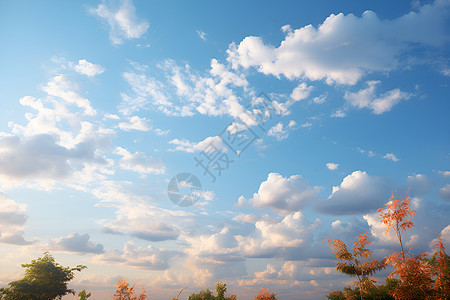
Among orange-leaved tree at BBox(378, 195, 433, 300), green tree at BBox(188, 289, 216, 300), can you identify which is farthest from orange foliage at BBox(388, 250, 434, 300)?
green tree at BBox(188, 289, 216, 300)

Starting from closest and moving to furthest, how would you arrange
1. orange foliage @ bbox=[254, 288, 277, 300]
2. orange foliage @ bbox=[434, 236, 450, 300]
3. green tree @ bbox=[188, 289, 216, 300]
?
orange foliage @ bbox=[434, 236, 450, 300]
orange foliage @ bbox=[254, 288, 277, 300]
green tree @ bbox=[188, 289, 216, 300]

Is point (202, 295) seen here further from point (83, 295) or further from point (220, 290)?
point (83, 295)

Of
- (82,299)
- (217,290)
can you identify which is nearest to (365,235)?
(217,290)

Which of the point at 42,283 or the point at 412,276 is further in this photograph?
the point at 42,283

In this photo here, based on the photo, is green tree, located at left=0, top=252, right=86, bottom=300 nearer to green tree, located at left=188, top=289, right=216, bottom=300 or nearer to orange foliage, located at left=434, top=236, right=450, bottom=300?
green tree, located at left=188, top=289, right=216, bottom=300

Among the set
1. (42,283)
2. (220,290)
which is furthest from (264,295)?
(42,283)

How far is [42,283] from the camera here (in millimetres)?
42438

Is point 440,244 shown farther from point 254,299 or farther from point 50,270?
point 50,270

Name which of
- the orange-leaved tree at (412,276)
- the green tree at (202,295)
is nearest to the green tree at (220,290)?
the green tree at (202,295)

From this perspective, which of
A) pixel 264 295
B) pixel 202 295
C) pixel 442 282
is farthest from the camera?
pixel 202 295

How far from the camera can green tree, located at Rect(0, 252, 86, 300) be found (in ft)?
132

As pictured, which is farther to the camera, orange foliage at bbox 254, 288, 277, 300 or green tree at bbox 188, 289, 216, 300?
green tree at bbox 188, 289, 216, 300

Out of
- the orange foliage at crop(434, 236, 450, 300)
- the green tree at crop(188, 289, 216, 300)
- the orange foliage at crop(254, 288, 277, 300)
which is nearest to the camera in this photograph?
the orange foliage at crop(434, 236, 450, 300)

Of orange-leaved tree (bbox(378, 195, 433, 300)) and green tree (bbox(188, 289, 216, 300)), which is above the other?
orange-leaved tree (bbox(378, 195, 433, 300))
